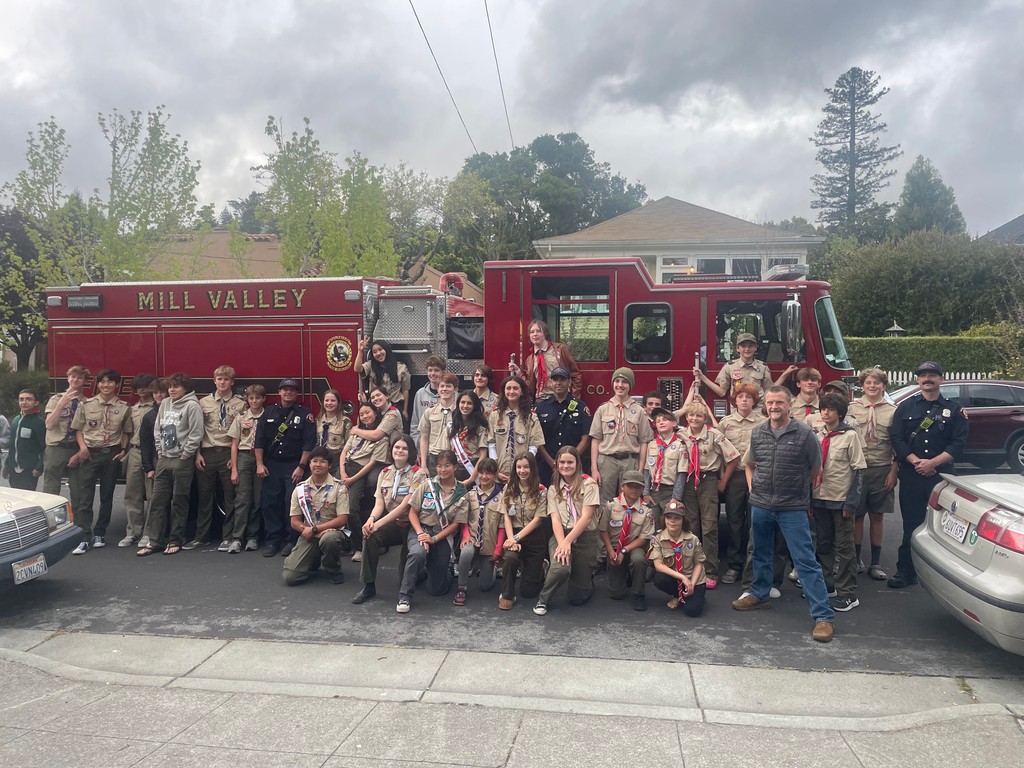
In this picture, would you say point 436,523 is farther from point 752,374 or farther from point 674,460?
point 752,374

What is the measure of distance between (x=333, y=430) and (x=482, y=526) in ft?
7.64

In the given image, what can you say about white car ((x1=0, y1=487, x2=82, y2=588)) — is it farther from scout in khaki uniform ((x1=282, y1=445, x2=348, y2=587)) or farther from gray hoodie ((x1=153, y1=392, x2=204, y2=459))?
scout in khaki uniform ((x1=282, y1=445, x2=348, y2=587))

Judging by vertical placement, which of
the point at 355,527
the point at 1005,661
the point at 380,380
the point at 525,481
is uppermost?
the point at 380,380

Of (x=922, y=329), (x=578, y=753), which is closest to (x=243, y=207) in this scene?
(x=922, y=329)

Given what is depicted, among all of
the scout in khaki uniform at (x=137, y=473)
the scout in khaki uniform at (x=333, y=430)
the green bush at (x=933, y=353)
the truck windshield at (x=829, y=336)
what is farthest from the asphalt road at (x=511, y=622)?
the green bush at (x=933, y=353)

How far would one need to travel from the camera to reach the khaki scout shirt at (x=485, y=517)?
20.7 feet

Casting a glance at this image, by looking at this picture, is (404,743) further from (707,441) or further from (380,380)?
(380,380)

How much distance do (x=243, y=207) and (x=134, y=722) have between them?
92.5m

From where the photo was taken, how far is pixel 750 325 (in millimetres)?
7805

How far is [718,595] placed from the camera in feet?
21.3

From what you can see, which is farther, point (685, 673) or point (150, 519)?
point (150, 519)

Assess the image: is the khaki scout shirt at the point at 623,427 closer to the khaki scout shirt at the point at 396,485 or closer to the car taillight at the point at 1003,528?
the khaki scout shirt at the point at 396,485

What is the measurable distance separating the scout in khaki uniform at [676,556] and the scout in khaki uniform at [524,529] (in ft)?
3.16

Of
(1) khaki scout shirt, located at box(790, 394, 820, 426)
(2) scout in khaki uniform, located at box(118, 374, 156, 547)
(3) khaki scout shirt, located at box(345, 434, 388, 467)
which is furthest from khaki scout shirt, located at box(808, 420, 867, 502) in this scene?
(2) scout in khaki uniform, located at box(118, 374, 156, 547)
